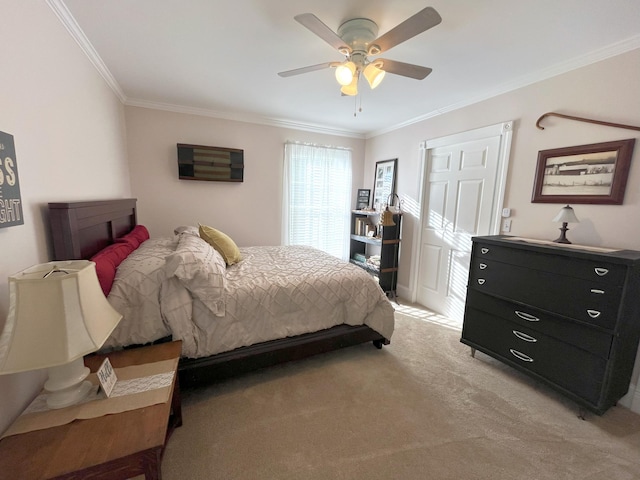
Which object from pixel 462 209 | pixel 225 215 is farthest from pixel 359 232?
pixel 225 215

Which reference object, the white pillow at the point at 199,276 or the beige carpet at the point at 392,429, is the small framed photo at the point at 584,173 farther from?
the white pillow at the point at 199,276

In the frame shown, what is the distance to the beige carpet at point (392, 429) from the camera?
136 cm

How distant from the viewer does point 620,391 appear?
1.75m

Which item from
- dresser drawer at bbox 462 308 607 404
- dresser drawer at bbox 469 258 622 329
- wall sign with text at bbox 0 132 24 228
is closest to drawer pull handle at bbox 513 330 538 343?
dresser drawer at bbox 462 308 607 404

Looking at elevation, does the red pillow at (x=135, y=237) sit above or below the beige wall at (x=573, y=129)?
below

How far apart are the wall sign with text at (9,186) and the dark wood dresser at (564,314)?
285 cm

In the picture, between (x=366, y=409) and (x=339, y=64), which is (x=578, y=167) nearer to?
(x=339, y=64)

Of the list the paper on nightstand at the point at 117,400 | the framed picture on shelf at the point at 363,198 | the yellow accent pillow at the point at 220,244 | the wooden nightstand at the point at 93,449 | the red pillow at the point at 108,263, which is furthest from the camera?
the framed picture on shelf at the point at 363,198

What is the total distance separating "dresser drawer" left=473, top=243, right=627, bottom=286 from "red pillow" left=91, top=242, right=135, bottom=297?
8.84 feet

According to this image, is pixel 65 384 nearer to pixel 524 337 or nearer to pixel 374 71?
pixel 374 71

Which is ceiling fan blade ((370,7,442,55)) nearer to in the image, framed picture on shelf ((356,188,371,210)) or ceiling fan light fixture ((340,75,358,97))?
ceiling fan light fixture ((340,75,358,97))

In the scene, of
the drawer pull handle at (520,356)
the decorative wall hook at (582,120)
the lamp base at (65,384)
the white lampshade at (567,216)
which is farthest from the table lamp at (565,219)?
the lamp base at (65,384)

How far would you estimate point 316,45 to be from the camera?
1.89 m

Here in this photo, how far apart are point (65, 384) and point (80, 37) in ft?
7.13
